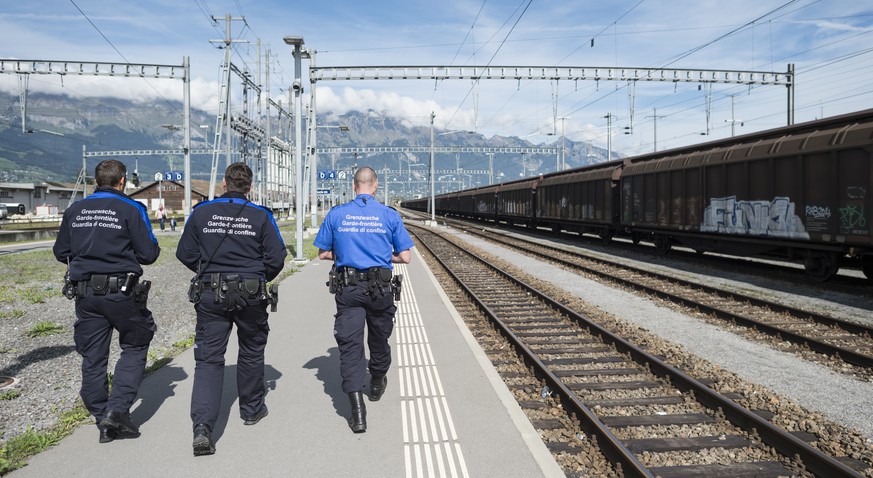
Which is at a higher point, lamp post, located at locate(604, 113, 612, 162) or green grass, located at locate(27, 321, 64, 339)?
lamp post, located at locate(604, 113, 612, 162)

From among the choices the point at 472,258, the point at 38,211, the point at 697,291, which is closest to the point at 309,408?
the point at 697,291

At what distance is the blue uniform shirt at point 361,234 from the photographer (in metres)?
4.65

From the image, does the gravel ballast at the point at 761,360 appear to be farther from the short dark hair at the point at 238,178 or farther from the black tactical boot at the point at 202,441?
the short dark hair at the point at 238,178

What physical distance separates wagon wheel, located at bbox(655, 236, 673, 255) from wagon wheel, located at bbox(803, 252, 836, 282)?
20.0 ft

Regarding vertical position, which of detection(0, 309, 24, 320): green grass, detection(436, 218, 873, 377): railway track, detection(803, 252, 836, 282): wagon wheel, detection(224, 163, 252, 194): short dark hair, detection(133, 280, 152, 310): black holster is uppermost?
detection(224, 163, 252, 194): short dark hair

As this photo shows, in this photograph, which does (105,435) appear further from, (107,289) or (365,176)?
(365,176)

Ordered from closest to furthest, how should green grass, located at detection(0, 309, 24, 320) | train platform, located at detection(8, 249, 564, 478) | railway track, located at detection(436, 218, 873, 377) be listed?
train platform, located at detection(8, 249, 564, 478) < railway track, located at detection(436, 218, 873, 377) < green grass, located at detection(0, 309, 24, 320)

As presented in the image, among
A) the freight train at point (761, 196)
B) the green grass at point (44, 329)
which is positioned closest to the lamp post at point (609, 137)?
the freight train at point (761, 196)

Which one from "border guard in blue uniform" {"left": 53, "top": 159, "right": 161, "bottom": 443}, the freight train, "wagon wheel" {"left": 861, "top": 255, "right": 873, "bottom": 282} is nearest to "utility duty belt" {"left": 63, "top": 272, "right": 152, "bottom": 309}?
"border guard in blue uniform" {"left": 53, "top": 159, "right": 161, "bottom": 443}

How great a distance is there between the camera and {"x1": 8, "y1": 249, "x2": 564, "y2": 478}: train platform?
12.3 feet

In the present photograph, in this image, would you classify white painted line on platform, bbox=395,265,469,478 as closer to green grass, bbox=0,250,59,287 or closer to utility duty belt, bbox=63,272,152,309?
utility duty belt, bbox=63,272,152,309

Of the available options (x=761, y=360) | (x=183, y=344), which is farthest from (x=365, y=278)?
(x=761, y=360)

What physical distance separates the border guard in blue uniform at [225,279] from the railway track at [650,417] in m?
2.48

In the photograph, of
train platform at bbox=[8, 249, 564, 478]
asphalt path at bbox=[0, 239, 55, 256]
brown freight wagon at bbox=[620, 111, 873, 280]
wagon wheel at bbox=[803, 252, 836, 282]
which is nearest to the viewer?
train platform at bbox=[8, 249, 564, 478]
